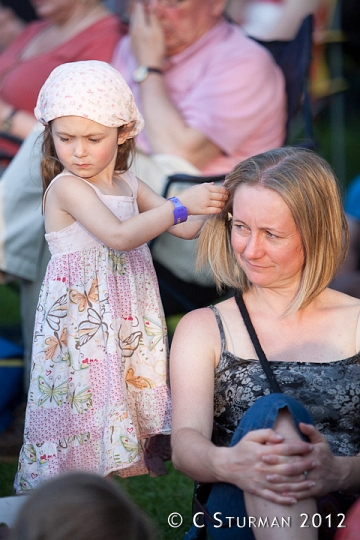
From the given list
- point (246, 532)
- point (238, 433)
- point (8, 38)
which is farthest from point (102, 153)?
point (8, 38)

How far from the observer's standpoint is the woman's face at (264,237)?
6.89ft

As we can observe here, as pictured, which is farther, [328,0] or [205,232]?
[328,0]

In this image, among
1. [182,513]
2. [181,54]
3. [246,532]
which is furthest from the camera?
[181,54]

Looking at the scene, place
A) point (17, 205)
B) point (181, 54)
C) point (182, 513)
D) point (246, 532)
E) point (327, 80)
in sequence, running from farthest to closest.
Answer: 1. point (327, 80)
2. point (181, 54)
3. point (17, 205)
4. point (182, 513)
5. point (246, 532)

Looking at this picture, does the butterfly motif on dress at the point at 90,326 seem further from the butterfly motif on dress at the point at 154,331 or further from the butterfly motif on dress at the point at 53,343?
the butterfly motif on dress at the point at 154,331

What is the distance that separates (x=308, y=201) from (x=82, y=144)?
693mm

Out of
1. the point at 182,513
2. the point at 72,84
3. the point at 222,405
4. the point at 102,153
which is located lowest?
the point at 182,513

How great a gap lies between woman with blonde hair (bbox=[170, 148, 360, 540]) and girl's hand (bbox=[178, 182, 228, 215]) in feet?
0.11

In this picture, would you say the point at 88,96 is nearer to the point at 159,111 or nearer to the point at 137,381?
the point at 137,381

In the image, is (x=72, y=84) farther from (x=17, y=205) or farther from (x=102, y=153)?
(x=17, y=205)

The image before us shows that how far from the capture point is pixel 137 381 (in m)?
2.37

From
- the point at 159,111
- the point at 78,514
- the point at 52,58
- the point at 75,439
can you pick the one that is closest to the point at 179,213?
the point at 75,439

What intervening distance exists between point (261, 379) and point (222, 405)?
0.46 ft

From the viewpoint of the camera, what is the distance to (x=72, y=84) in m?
2.24
